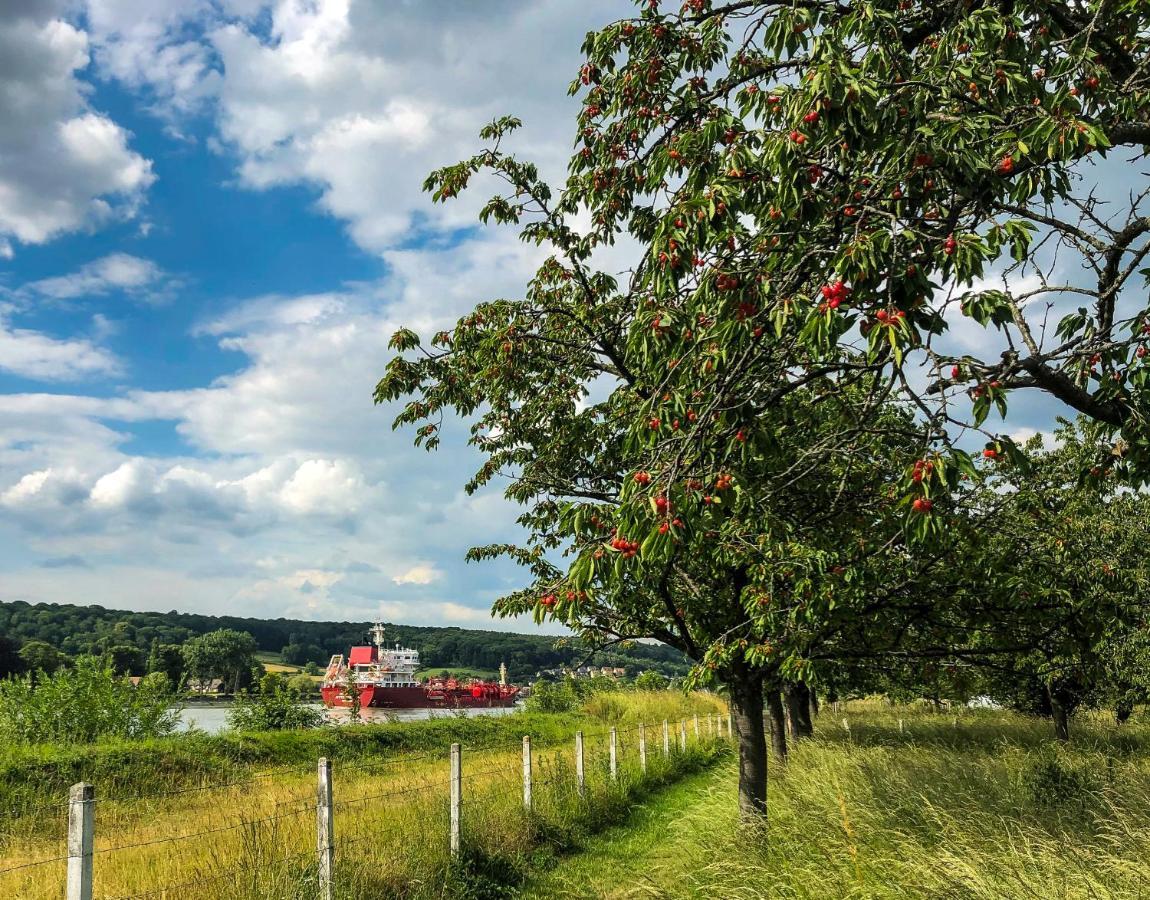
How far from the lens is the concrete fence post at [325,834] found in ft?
22.6

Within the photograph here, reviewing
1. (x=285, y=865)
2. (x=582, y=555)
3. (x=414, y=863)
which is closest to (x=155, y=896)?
(x=285, y=865)

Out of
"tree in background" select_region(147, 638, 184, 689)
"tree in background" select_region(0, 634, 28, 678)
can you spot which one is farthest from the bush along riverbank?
"tree in background" select_region(147, 638, 184, 689)

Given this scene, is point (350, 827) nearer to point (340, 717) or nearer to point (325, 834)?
point (325, 834)

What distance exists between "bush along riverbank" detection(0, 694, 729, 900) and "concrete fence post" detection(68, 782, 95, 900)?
154 cm

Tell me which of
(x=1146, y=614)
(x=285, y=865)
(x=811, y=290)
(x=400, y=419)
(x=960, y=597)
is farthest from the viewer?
(x=1146, y=614)

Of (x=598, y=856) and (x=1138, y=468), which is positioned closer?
(x=1138, y=468)

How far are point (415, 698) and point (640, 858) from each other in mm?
68647

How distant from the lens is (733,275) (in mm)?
4277

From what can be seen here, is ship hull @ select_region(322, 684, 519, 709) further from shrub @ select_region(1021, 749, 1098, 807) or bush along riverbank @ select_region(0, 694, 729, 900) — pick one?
shrub @ select_region(1021, 749, 1098, 807)

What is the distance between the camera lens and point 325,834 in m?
7.04

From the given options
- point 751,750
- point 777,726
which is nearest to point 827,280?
point 751,750

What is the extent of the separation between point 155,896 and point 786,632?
596cm

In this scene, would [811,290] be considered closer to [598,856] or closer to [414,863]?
[414,863]

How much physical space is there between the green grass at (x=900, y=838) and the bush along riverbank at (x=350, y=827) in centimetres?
76
